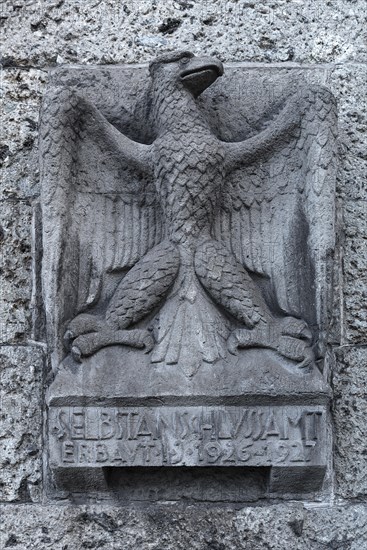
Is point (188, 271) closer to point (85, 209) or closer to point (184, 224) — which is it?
point (184, 224)

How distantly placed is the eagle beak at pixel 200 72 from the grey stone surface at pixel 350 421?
2.52 feet

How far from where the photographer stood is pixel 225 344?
2512 mm

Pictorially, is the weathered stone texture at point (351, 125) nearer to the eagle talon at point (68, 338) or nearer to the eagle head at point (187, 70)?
the eagle head at point (187, 70)

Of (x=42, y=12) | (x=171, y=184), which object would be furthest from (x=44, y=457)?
(x=42, y=12)

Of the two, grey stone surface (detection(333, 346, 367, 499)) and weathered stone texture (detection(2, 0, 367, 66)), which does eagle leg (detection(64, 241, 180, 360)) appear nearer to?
grey stone surface (detection(333, 346, 367, 499))

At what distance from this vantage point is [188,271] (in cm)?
255

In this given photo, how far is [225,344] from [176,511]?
44cm

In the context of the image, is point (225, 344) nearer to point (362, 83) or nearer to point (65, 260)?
point (65, 260)

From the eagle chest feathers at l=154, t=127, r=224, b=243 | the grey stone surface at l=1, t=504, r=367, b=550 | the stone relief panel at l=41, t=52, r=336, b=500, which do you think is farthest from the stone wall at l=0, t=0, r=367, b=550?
the eagle chest feathers at l=154, t=127, r=224, b=243

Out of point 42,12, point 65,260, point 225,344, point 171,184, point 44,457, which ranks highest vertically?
point 42,12

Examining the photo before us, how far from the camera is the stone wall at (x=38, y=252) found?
8.39 feet

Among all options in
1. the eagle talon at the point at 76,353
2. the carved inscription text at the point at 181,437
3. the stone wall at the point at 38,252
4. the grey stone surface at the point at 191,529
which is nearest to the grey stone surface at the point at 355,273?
the stone wall at the point at 38,252

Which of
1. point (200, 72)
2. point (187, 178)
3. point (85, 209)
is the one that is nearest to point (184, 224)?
point (187, 178)

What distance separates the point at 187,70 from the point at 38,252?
0.61 metres
